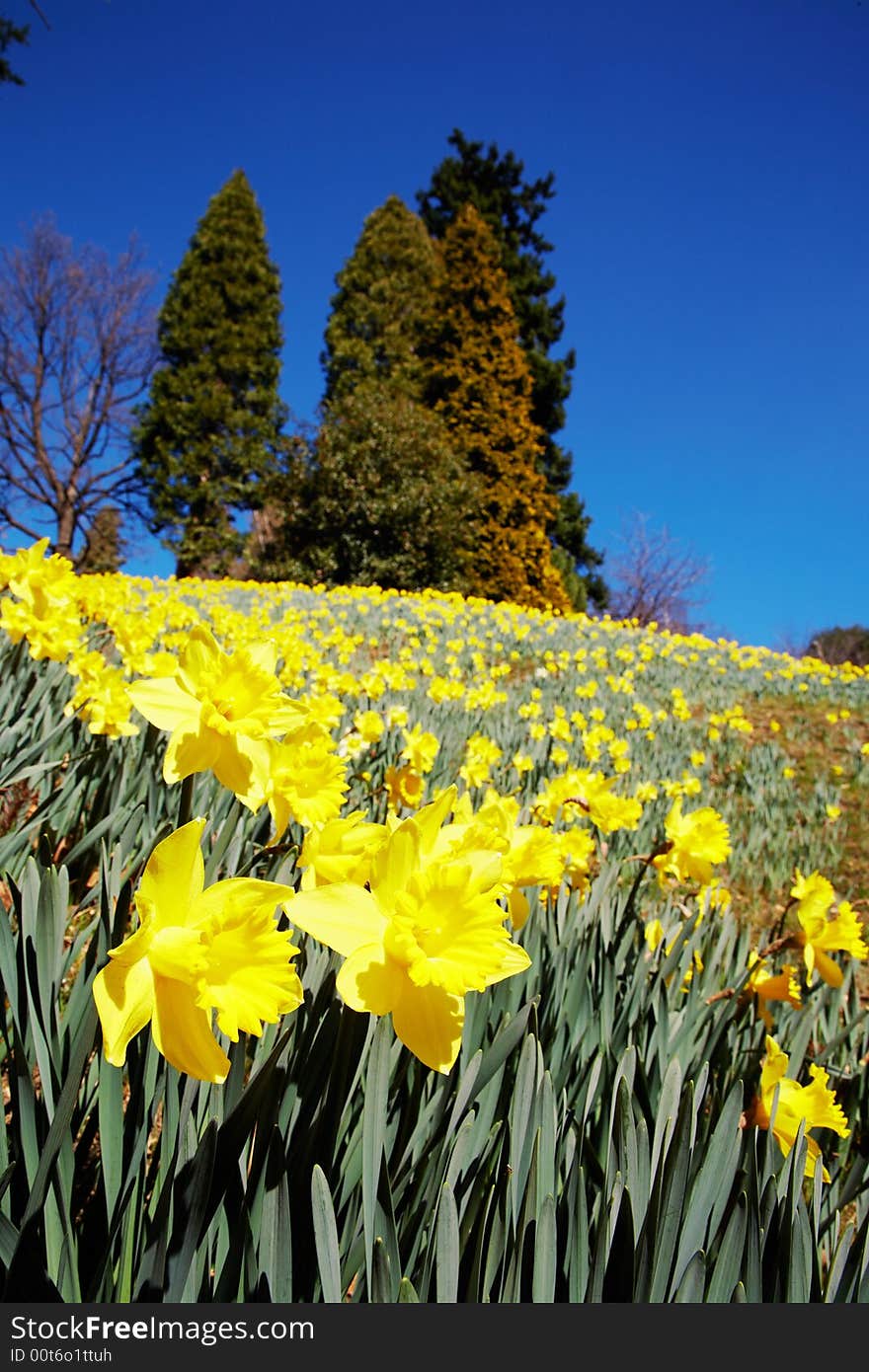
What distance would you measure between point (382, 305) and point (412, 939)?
72.2 ft

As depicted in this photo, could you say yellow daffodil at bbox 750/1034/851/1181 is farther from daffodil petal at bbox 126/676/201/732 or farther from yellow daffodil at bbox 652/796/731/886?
daffodil petal at bbox 126/676/201/732

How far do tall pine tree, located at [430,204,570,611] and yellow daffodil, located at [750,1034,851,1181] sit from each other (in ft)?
51.0

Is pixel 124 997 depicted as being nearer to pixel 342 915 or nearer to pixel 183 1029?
pixel 183 1029

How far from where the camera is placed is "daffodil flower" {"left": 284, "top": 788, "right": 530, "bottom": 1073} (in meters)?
0.63

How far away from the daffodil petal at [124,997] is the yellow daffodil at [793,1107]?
0.91 meters

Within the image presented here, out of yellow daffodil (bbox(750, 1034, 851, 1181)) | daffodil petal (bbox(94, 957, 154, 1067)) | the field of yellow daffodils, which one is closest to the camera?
daffodil petal (bbox(94, 957, 154, 1067))

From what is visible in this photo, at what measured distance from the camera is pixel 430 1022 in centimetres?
65

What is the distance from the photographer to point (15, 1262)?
2.21ft

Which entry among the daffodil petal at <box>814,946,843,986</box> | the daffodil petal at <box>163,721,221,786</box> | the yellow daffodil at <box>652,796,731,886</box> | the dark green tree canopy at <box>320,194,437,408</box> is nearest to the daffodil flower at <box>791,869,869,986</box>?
the daffodil petal at <box>814,946,843,986</box>

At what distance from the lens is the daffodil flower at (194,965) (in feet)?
1.78

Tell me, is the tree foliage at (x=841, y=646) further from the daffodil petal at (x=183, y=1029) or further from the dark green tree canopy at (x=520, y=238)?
the daffodil petal at (x=183, y=1029)

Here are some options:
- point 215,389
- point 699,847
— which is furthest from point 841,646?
point 699,847

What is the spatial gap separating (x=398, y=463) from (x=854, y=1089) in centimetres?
1431

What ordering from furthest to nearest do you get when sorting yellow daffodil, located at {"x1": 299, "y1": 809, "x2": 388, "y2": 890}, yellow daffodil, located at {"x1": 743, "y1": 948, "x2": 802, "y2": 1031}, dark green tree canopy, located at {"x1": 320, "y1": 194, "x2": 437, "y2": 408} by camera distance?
1. dark green tree canopy, located at {"x1": 320, "y1": 194, "x2": 437, "y2": 408}
2. yellow daffodil, located at {"x1": 743, "y1": 948, "x2": 802, "y2": 1031}
3. yellow daffodil, located at {"x1": 299, "y1": 809, "x2": 388, "y2": 890}
